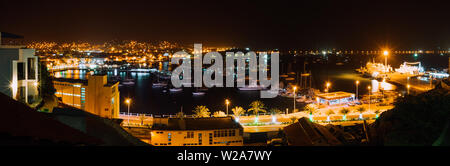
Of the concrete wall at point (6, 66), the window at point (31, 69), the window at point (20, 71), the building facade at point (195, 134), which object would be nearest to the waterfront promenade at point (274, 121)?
the building facade at point (195, 134)

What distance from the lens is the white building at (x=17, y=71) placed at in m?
3.17

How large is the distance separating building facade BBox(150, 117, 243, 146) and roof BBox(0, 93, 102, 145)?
2.73m

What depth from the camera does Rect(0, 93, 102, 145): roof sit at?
3.86 ft

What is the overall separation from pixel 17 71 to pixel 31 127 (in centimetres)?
251

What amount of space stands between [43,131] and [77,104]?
6197 mm

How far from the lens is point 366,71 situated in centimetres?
1994

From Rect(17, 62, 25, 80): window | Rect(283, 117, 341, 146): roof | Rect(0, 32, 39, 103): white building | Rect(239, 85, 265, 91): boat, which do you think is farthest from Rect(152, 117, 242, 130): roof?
Rect(239, 85, 265, 91): boat

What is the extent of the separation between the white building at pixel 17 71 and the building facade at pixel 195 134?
1.44 metres

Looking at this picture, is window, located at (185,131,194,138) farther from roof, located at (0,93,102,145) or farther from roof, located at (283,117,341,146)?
roof, located at (0,93,102,145)

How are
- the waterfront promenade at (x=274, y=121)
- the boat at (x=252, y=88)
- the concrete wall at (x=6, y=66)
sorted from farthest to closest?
the boat at (x=252, y=88), the waterfront promenade at (x=274, y=121), the concrete wall at (x=6, y=66)

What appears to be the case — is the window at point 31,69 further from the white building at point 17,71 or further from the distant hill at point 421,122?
the distant hill at point 421,122

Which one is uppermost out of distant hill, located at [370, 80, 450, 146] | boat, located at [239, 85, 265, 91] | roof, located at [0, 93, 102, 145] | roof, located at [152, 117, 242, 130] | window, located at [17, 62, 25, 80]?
window, located at [17, 62, 25, 80]
